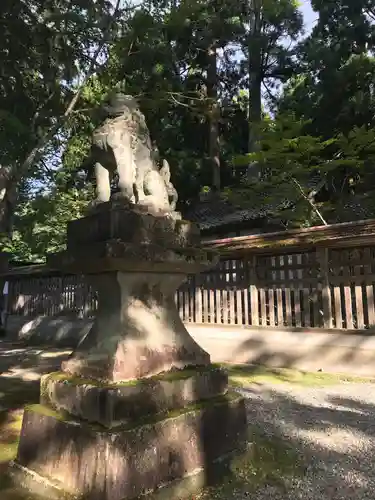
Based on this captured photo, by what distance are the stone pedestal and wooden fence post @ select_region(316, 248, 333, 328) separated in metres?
3.95

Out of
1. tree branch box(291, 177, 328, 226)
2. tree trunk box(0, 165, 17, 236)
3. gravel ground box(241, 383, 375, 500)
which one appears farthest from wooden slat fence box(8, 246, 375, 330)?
tree trunk box(0, 165, 17, 236)

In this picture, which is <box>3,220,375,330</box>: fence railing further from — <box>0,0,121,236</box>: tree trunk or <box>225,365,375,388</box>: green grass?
<box>0,0,121,236</box>: tree trunk

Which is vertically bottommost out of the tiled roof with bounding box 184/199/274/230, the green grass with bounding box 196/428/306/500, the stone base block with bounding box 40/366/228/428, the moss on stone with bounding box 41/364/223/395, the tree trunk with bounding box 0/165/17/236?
the green grass with bounding box 196/428/306/500

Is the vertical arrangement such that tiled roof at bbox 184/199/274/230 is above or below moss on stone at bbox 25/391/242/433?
above

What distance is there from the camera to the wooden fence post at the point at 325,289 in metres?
6.68

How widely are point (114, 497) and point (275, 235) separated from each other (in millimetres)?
5673

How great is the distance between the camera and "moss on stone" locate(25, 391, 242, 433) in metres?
2.46

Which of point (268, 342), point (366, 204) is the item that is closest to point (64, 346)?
point (268, 342)

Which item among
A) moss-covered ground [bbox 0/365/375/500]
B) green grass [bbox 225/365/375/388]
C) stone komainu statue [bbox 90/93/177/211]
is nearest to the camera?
moss-covered ground [bbox 0/365/375/500]

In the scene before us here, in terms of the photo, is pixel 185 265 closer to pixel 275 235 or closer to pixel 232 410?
pixel 232 410

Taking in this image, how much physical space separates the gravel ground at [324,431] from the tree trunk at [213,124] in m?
10.1

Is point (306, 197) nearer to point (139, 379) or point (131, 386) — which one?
point (139, 379)

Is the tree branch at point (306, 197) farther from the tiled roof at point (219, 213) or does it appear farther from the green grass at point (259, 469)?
the green grass at point (259, 469)

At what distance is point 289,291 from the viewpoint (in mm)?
7242
